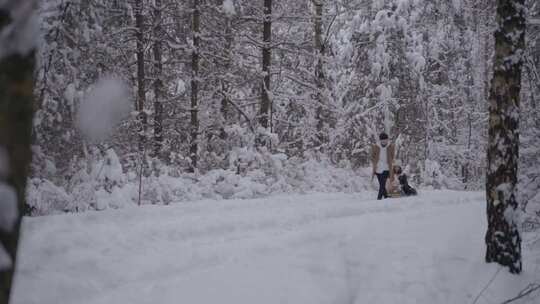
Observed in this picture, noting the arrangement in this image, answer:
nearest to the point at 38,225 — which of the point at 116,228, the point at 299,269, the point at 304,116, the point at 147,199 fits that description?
the point at 116,228

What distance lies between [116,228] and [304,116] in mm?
13006

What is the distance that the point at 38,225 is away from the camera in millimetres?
5859

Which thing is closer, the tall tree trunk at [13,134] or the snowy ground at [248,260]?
the tall tree trunk at [13,134]

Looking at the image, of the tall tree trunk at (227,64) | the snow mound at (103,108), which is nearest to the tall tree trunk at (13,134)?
the snow mound at (103,108)

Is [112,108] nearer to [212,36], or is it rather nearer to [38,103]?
[38,103]

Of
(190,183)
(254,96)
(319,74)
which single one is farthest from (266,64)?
(190,183)

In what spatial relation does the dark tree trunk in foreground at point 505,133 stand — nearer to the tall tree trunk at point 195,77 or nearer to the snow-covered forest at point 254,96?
the snow-covered forest at point 254,96

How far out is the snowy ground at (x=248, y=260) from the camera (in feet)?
15.0

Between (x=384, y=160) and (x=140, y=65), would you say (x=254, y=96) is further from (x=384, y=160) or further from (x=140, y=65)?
(x=384, y=160)

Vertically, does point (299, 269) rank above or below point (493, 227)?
below

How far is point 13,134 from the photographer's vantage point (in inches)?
58.2

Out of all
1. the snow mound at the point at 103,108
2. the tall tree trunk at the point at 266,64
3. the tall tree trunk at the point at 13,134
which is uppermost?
the tall tree trunk at the point at 266,64

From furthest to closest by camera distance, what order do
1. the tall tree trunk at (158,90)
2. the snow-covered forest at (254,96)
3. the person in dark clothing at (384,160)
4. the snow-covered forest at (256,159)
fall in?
the tall tree trunk at (158,90) < the person in dark clothing at (384,160) < the snow-covered forest at (254,96) < the snow-covered forest at (256,159)

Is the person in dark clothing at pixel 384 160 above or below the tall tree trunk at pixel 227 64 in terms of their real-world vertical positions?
below
